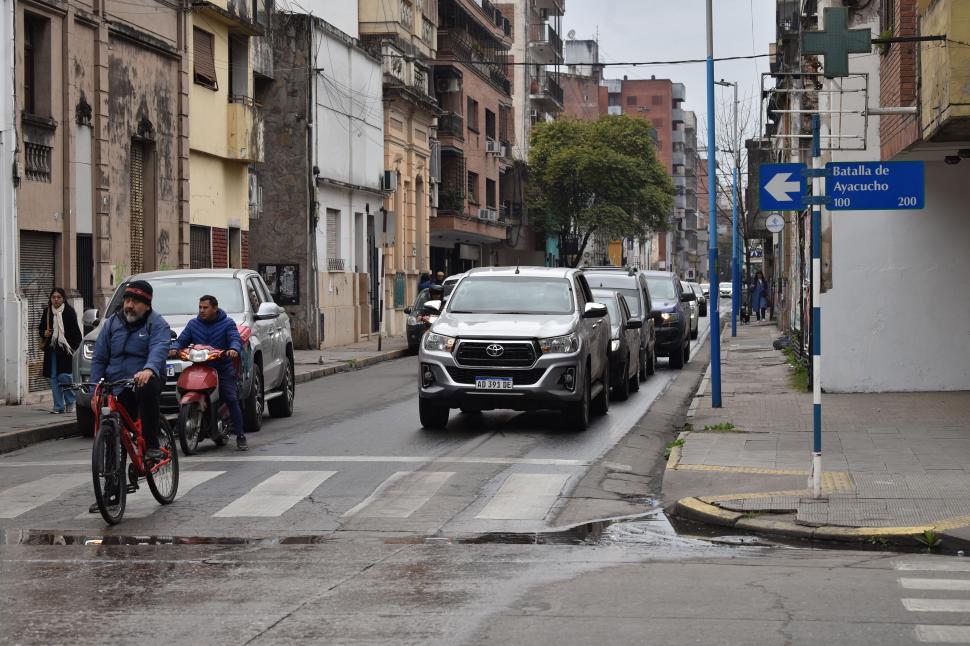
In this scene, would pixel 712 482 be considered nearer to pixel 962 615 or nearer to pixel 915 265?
pixel 962 615

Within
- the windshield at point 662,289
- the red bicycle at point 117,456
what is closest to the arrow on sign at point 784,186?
the red bicycle at point 117,456

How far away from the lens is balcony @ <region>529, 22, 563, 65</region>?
8156 cm

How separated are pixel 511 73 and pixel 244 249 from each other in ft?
149

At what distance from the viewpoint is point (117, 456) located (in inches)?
422

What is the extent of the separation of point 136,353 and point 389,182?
33.5m

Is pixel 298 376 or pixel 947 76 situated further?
pixel 298 376

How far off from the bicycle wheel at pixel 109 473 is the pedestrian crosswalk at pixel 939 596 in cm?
549

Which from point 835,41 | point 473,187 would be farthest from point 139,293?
point 473,187

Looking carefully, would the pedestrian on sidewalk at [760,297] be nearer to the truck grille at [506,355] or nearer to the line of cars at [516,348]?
the line of cars at [516,348]

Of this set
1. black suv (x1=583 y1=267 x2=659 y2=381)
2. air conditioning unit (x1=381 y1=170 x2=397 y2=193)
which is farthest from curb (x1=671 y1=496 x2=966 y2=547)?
air conditioning unit (x1=381 y1=170 x2=397 y2=193)

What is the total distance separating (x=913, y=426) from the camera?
53.2ft

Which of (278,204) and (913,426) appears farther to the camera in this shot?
(278,204)

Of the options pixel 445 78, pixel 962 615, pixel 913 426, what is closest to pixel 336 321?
pixel 445 78

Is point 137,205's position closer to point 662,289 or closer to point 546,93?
point 662,289
